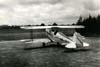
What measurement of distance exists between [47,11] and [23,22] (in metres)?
1.11

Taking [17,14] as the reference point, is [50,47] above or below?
below

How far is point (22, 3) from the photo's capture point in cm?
711

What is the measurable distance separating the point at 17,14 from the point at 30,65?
2199mm

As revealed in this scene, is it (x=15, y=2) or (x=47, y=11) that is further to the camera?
(x=47, y=11)

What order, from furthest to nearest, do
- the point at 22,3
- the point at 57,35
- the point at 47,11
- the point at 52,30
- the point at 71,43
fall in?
the point at 52,30, the point at 57,35, the point at 71,43, the point at 47,11, the point at 22,3

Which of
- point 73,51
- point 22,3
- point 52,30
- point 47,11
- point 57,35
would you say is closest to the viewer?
point 22,3

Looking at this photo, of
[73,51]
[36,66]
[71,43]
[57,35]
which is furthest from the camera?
[57,35]

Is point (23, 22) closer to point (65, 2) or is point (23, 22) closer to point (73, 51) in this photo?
point (65, 2)

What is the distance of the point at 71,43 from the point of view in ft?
28.1

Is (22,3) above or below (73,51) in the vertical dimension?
above

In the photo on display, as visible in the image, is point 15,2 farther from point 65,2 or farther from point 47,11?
point 65,2

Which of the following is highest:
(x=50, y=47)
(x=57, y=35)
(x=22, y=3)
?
(x=22, y=3)

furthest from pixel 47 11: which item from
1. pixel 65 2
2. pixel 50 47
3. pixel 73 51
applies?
pixel 50 47

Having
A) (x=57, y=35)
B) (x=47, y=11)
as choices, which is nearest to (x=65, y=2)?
(x=47, y=11)
